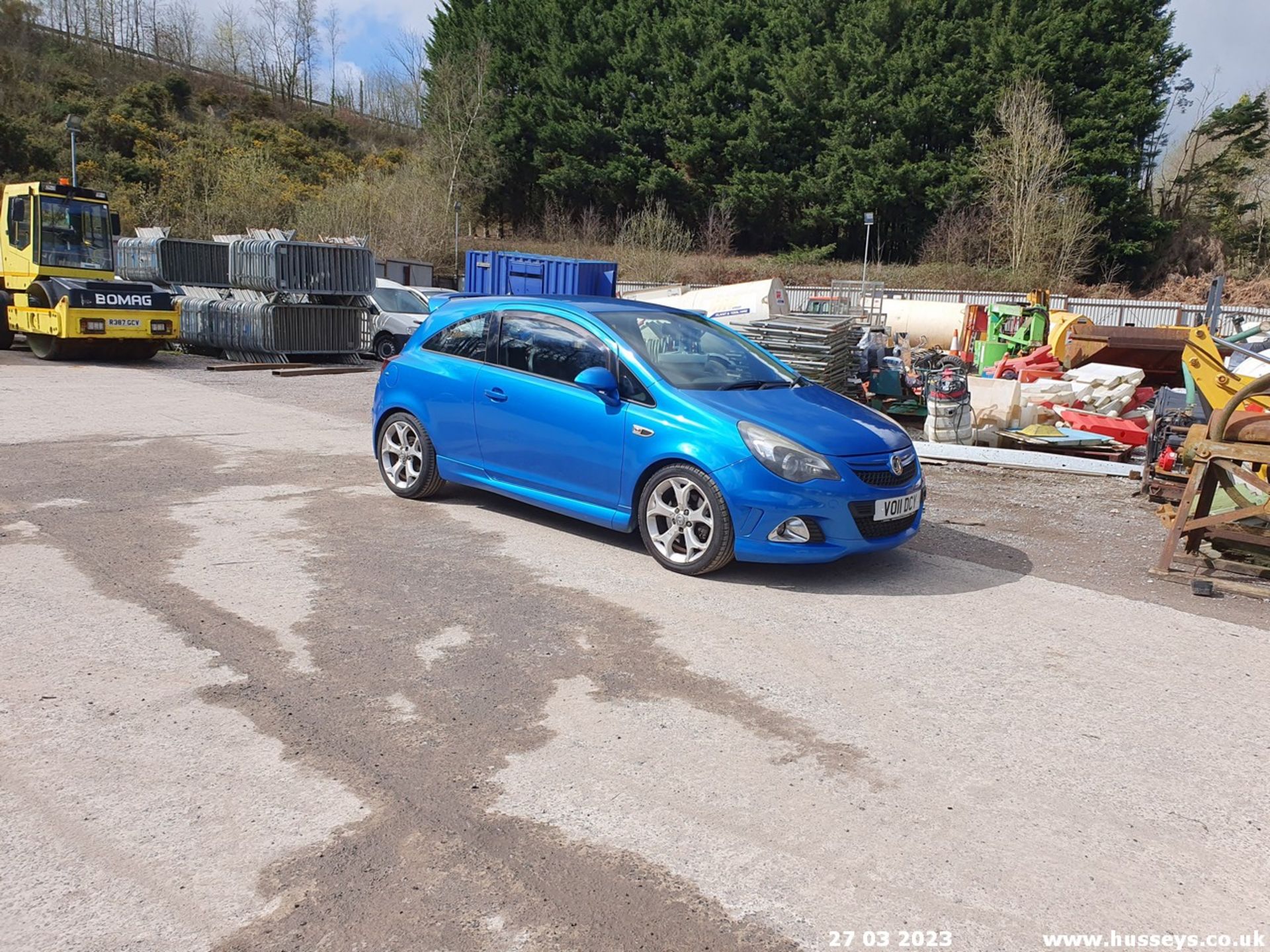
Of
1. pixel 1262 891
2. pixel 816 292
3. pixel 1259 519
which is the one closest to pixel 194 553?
pixel 1262 891

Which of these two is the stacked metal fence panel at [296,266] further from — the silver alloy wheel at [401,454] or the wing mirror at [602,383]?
the wing mirror at [602,383]

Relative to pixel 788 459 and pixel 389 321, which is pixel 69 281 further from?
pixel 788 459

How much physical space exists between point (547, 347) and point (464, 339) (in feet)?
2.93

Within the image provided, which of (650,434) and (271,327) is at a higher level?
(271,327)

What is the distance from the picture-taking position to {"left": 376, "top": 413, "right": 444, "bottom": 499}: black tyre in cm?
777

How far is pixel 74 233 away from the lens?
61.2 ft

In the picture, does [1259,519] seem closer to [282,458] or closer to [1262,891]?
[1262,891]

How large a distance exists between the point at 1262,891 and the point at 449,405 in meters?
5.85

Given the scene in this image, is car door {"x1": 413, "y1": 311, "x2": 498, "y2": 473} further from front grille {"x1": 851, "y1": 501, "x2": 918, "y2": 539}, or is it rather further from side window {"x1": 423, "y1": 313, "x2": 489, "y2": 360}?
front grille {"x1": 851, "y1": 501, "x2": 918, "y2": 539}

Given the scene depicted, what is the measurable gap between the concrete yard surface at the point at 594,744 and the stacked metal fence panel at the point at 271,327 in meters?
13.2

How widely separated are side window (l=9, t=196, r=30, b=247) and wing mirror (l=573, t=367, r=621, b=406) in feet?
54.1

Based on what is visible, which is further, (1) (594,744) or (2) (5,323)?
(2) (5,323)

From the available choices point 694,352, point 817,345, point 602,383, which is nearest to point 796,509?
point 602,383

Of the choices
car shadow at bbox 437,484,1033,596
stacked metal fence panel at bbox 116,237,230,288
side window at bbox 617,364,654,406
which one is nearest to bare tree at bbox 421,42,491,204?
stacked metal fence panel at bbox 116,237,230,288
